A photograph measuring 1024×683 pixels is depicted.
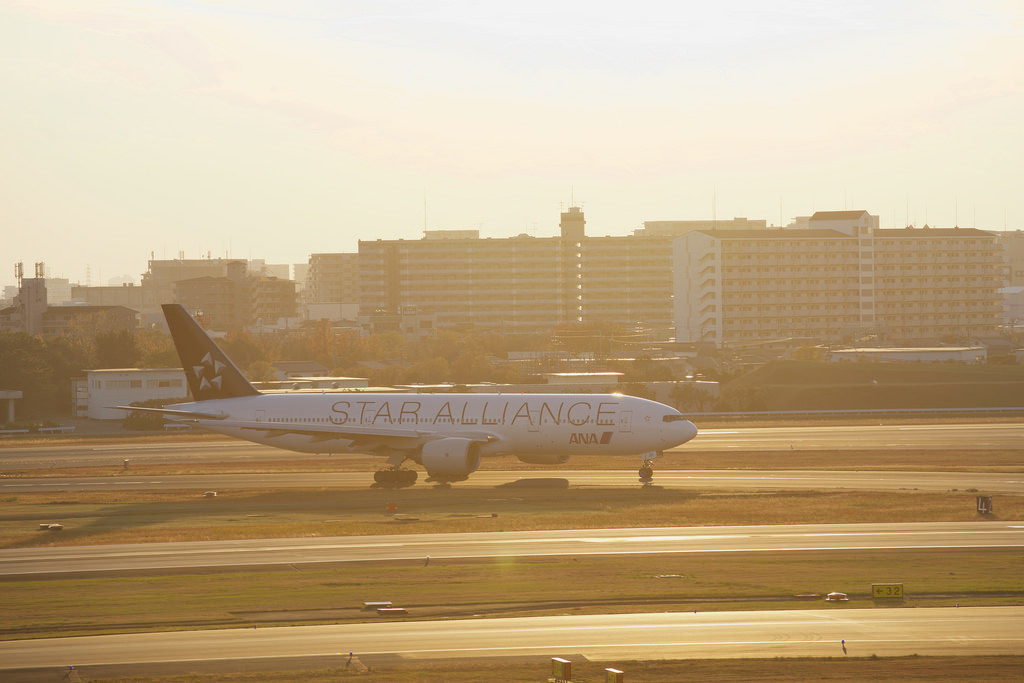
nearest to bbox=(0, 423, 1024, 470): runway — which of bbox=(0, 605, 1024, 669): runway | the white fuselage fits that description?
the white fuselage

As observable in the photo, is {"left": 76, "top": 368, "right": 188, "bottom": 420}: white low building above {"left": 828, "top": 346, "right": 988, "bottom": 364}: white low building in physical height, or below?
below

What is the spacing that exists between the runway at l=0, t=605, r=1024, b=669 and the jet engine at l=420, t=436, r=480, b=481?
28755 millimetres

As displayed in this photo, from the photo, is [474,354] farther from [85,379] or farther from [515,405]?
[515,405]

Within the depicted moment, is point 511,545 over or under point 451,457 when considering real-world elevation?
under

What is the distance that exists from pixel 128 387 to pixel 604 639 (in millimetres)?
103507

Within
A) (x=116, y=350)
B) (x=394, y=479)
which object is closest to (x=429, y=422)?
(x=394, y=479)

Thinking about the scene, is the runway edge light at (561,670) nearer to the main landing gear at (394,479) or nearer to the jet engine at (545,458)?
the main landing gear at (394,479)

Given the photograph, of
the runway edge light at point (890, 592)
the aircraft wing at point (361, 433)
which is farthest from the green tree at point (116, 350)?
the runway edge light at point (890, 592)

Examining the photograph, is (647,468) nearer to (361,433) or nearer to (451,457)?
(451,457)

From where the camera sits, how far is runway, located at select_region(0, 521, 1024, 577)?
38.4 meters

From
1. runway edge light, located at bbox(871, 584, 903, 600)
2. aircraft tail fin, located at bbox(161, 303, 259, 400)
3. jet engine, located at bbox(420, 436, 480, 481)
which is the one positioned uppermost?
aircraft tail fin, located at bbox(161, 303, 259, 400)

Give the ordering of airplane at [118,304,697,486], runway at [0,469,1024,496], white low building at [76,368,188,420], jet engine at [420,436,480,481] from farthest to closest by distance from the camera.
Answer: white low building at [76,368,188,420] < airplane at [118,304,697,486] < jet engine at [420,436,480,481] < runway at [0,469,1024,496]

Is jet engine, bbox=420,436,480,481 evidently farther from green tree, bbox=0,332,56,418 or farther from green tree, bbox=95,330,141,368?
green tree, bbox=95,330,141,368

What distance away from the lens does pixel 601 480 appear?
61.4 metres
